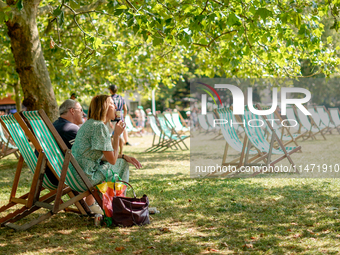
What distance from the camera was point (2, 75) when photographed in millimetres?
11688

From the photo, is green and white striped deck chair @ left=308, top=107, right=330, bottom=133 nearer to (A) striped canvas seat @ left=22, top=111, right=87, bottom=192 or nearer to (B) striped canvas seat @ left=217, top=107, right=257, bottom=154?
(B) striped canvas seat @ left=217, top=107, right=257, bottom=154

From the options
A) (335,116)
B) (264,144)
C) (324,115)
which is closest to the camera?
(264,144)

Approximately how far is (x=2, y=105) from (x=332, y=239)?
93.8 feet

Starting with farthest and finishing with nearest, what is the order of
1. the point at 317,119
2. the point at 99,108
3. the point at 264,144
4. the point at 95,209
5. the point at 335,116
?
the point at 335,116 → the point at 317,119 → the point at 264,144 → the point at 95,209 → the point at 99,108

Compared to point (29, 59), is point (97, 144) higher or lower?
lower

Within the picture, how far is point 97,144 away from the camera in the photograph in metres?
4.02

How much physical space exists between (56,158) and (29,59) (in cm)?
426

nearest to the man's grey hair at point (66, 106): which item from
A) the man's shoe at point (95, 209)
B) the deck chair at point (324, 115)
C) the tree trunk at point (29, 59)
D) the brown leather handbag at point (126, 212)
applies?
the man's shoe at point (95, 209)

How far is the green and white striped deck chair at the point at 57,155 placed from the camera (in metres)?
3.86

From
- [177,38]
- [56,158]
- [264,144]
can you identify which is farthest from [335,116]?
[56,158]

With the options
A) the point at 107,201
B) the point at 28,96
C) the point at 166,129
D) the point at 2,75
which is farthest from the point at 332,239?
the point at 2,75

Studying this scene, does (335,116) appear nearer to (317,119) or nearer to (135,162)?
(317,119)

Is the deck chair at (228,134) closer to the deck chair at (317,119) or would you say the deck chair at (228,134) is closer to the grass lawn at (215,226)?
the grass lawn at (215,226)

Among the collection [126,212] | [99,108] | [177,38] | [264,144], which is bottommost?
[126,212]
